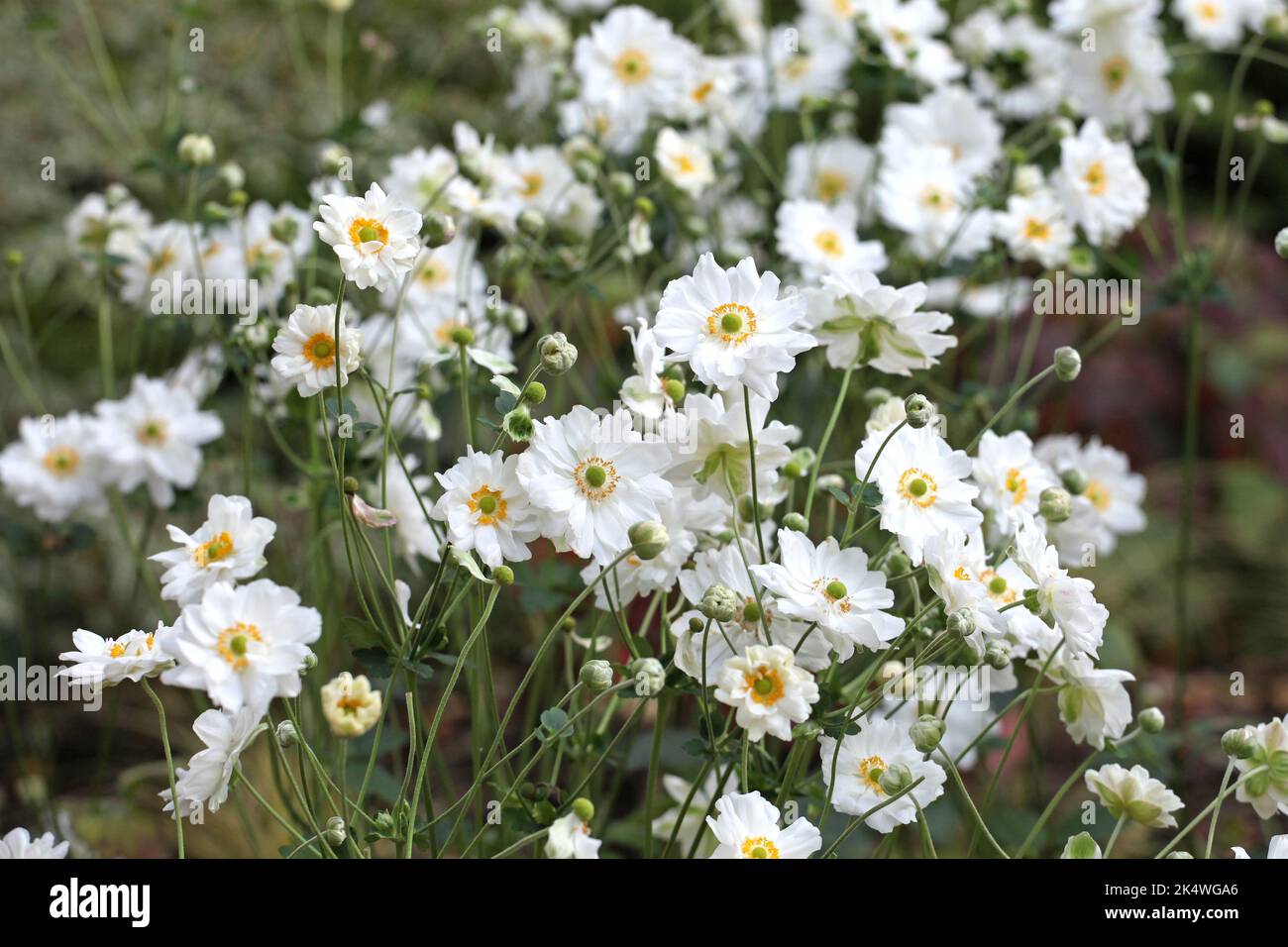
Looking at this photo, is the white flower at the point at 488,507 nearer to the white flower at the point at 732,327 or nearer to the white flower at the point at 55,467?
the white flower at the point at 732,327

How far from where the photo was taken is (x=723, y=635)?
78cm

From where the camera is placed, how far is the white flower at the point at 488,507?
2.47 feet

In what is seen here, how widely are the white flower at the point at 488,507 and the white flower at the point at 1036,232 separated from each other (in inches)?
25.9

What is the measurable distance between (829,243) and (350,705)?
2.25 ft

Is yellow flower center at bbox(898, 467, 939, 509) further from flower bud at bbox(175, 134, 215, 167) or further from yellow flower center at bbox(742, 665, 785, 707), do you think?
flower bud at bbox(175, 134, 215, 167)

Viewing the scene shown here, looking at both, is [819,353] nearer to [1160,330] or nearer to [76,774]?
[76,774]

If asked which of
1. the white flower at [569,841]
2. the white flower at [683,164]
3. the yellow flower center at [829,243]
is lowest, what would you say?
the white flower at [569,841]

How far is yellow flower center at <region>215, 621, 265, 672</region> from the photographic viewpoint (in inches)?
26.4

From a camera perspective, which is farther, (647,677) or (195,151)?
(195,151)

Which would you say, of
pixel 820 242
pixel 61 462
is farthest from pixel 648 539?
pixel 61 462

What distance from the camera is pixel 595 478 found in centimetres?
75

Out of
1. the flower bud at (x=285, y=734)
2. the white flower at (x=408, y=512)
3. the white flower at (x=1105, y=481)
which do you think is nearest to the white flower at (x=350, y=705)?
the flower bud at (x=285, y=734)

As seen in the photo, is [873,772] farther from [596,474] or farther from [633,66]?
[633,66]

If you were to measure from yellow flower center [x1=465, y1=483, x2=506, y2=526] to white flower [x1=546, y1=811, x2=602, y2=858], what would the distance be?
19 cm
